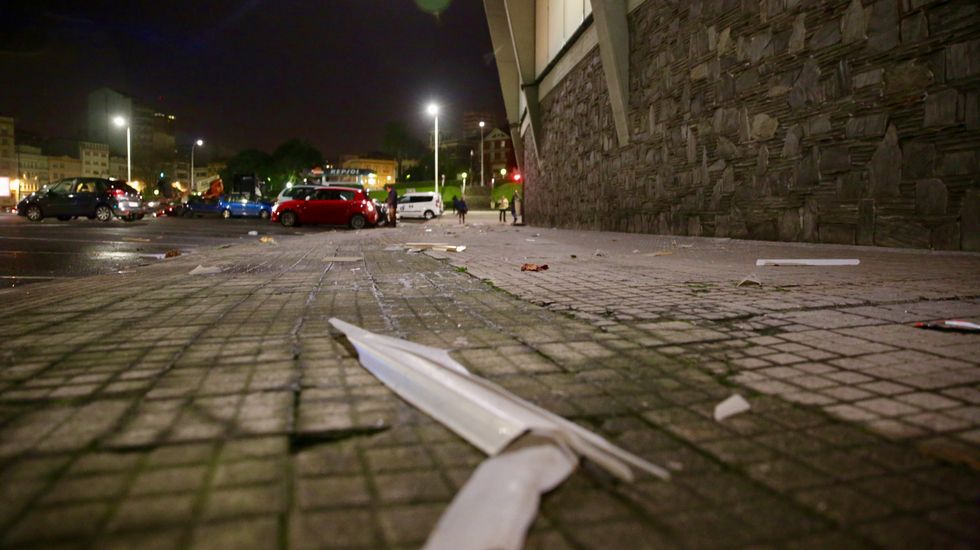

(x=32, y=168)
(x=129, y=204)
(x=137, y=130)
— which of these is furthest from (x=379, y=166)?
(x=129, y=204)

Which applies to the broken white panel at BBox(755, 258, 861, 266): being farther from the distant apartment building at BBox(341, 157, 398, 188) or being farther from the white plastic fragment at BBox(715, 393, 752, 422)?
the distant apartment building at BBox(341, 157, 398, 188)

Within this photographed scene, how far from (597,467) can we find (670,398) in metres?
0.74

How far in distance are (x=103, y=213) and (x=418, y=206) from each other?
2374cm

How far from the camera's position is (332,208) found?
2516cm

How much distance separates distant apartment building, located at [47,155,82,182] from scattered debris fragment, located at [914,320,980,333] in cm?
15489

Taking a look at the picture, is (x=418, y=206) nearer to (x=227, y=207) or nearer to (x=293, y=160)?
(x=227, y=207)

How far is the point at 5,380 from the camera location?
2.62 m

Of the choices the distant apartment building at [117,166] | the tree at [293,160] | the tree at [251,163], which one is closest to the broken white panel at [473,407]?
the tree at [293,160]

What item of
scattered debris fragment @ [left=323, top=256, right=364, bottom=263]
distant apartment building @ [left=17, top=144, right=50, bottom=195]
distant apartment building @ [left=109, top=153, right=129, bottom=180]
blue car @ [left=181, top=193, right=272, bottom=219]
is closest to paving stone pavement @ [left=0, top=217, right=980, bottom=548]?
scattered debris fragment @ [left=323, top=256, right=364, bottom=263]

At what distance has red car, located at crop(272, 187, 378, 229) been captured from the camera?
25.1 m

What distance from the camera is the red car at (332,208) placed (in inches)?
990

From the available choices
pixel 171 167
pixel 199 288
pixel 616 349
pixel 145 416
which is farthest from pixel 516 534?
pixel 171 167

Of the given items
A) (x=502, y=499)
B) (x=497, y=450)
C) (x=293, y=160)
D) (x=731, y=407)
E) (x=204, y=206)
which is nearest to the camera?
(x=502, y=499)

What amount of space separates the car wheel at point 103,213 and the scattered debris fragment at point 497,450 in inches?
1071
